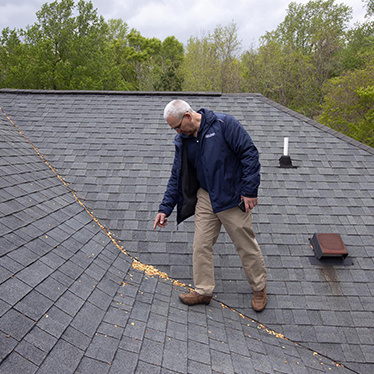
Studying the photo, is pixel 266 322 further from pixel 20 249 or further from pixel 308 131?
pixel 308 131

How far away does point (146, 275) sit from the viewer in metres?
2.69

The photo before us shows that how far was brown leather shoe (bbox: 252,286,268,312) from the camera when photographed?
2.56 meters

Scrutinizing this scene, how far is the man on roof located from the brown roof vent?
31.3 inches

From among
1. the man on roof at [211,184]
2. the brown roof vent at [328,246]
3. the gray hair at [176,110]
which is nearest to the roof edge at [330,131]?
the brown roof vent at [328,246]

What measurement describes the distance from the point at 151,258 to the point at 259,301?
108 cm

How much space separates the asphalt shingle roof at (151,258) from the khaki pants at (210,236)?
281mm

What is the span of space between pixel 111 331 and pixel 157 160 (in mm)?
2772

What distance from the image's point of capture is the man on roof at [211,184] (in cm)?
224

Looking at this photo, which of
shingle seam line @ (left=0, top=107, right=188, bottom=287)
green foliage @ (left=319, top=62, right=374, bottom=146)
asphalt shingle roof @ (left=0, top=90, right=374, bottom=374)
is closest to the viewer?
asphalt shingle roof @ (left=0, top=90, right=374, bottom=374)

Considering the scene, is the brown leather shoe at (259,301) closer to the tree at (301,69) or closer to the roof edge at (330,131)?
the roof edge at (330,131)

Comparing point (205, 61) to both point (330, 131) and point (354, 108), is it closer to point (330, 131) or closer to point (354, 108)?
point (354, 108)

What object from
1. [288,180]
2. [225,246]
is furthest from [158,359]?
[288,180]

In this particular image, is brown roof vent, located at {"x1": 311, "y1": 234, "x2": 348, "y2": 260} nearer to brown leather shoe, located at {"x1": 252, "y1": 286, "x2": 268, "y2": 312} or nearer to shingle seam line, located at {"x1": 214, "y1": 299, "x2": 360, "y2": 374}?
brown leather shoe, located at {"x1": 252, "y1": 286, "x2": 268, "y2": 312}

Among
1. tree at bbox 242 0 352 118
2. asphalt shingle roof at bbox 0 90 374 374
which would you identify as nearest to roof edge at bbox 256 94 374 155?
asphalt shingle roof at bbox 0 90 374 374
